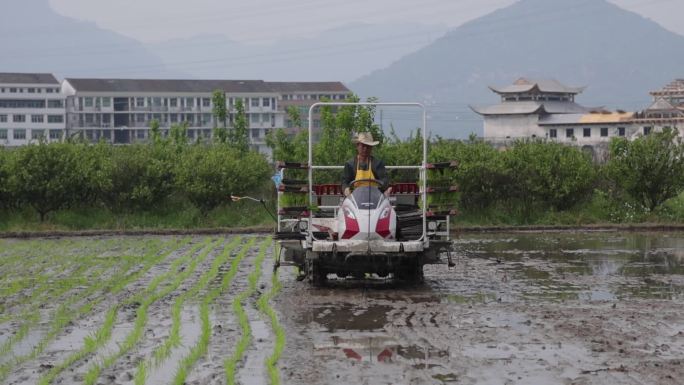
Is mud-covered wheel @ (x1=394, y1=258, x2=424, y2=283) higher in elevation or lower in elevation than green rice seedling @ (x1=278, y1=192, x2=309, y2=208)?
lower

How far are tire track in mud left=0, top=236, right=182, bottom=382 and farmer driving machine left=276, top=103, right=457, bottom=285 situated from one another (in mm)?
2795

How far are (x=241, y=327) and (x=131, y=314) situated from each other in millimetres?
1860

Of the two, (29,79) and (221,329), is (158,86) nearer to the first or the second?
(29,79)

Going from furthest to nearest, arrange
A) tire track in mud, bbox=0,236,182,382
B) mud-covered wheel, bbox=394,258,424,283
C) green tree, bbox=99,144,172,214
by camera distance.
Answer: green tree, bbox=99,144,172,214 < mud-covered wheel, bbox=394,258,424,283 < tire track in mud, bbox=0,236,182,382

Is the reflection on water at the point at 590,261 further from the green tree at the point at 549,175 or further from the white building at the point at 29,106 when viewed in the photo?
the white building at the point at 29,106

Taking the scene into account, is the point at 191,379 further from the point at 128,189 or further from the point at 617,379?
the point at 128,189

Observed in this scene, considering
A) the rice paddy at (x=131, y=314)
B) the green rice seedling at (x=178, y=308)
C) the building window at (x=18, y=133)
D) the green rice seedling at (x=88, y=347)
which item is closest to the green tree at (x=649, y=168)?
the rice paddy at (x=131, y=314)

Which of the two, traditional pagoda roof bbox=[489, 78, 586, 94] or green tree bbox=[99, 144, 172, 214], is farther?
traditional pagoda roof bbox=[489, 78, 586, 94]

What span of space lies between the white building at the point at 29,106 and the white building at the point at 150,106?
1.42 meters

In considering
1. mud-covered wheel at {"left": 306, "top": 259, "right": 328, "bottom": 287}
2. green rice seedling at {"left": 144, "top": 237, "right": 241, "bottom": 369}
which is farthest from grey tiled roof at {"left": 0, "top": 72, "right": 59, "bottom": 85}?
→ mud-covered wheel at {"left": 306, "top": 259, "right": 328, "bottom": 287}

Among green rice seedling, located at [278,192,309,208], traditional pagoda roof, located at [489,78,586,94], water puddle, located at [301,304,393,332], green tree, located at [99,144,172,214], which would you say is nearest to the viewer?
water puddle, located at [301,304,393,332]

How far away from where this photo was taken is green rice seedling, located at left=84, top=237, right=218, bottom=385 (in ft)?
30.4

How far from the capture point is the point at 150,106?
397ft

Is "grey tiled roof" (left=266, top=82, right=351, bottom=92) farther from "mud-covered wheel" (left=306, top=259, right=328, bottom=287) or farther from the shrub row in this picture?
"mud-covered wheel" (left=306, top=259, right=328, bottom=287)
